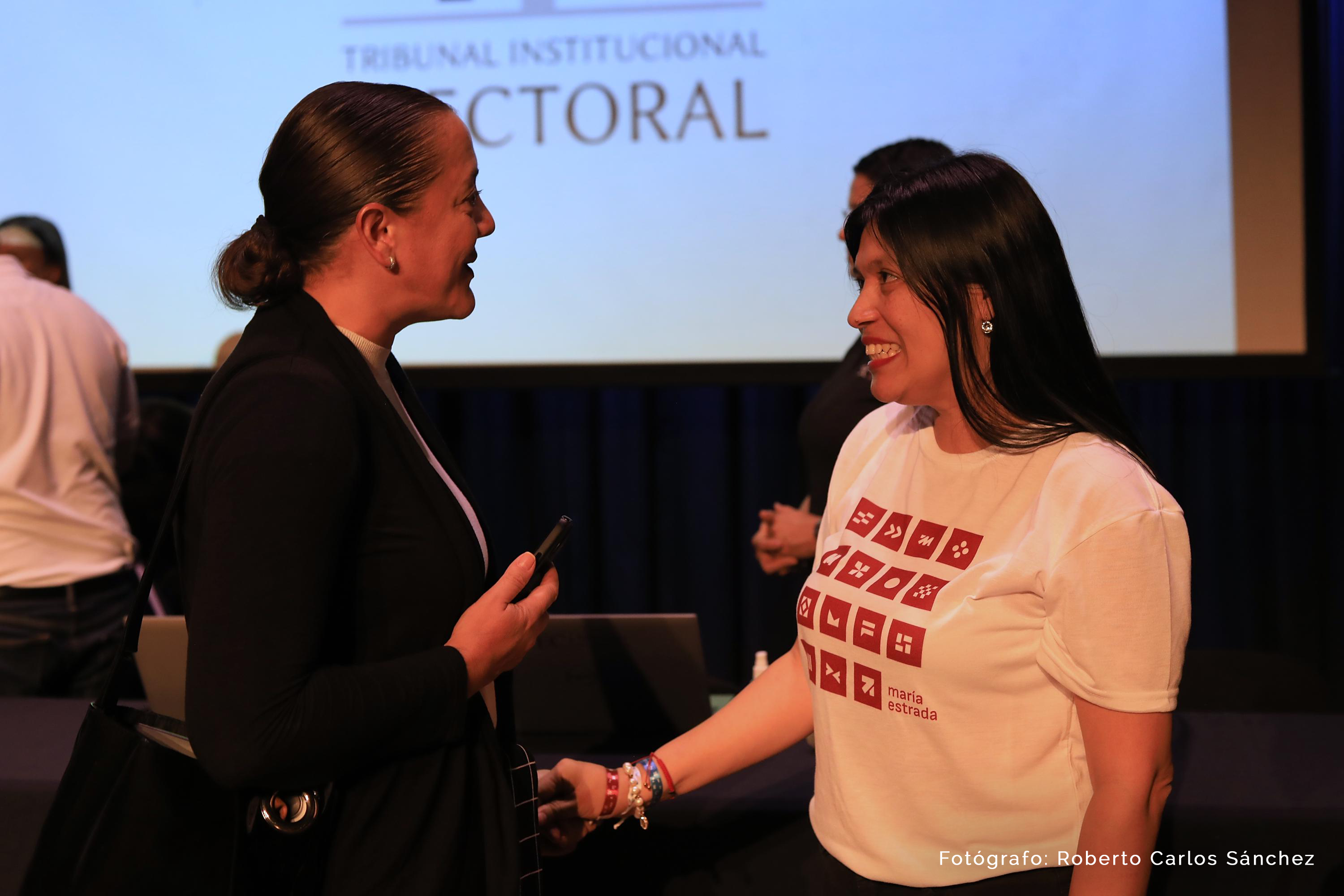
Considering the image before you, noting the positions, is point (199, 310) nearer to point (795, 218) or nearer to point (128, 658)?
point (795, 218)

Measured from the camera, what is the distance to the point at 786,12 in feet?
10.1

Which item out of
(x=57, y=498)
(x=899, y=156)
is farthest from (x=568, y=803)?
(x=57, y=498)

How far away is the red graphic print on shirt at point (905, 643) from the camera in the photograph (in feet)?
3.35

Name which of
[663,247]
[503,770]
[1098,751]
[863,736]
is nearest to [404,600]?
[503,770]

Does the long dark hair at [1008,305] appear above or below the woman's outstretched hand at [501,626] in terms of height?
above

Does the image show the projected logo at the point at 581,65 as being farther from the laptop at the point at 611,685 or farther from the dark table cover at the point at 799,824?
the dark table cover at the point at 799,824

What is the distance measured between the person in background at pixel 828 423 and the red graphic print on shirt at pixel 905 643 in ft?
3.08

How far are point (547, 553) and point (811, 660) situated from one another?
32cm

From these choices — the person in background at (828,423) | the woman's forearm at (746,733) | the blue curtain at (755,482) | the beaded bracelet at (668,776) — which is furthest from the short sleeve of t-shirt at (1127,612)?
the blue curtain at (755,482)

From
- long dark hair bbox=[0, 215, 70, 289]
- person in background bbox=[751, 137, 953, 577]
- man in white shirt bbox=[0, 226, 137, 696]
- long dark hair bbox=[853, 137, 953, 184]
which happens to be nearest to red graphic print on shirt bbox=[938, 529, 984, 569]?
person in background bbox=[751, 137, 953, 577]

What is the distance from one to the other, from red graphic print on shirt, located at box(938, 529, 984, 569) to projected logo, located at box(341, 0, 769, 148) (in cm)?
231

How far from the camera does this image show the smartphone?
3.46 feet

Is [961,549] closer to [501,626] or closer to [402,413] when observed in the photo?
[501,626]

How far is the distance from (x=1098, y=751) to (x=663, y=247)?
2528mm
